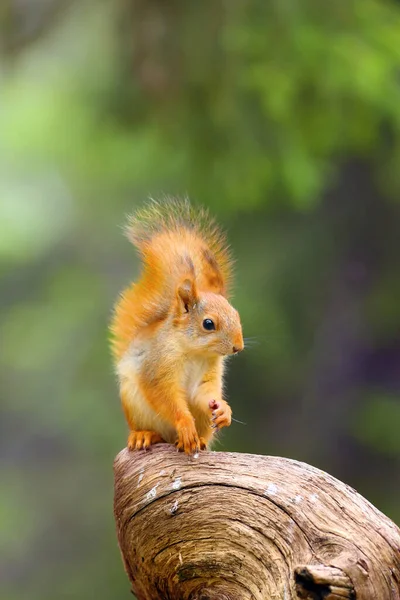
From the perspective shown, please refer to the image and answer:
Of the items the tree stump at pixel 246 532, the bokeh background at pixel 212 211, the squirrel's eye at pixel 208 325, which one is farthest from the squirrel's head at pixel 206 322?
the bokeh background at pixel 212 211

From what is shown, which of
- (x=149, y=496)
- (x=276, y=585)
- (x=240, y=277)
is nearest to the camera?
(x=276, y=585)

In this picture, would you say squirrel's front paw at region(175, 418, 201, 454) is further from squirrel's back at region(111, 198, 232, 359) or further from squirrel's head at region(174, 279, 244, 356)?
squirrel's back at region(111, 198, 232, 359)

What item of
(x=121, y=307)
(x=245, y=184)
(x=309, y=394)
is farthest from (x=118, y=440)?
(x=121, y=307)

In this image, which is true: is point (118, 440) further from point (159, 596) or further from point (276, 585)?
point (276, 585)

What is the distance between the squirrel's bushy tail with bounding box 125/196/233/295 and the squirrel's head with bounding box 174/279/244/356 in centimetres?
13

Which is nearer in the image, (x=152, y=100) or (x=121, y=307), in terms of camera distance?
(x=121, y=307)

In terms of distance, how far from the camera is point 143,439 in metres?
2.38

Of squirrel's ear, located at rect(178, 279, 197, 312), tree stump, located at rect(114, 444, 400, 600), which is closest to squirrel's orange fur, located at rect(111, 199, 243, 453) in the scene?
squirrel's ear, located at rect(178, 279, 197, 312)

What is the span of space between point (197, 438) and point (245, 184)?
2187 mm

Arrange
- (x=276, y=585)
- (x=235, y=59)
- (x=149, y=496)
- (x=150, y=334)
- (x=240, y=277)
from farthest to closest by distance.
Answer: (x=240, y=277) → (x=235, y=59) → (x=150, y=334) → (x=149, y=496) → (x=276, y=585)

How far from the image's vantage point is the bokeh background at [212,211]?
4109mm

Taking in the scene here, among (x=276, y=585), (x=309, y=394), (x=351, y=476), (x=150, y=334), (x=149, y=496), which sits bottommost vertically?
(x=276, y=585)

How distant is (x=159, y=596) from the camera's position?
2.24 meters

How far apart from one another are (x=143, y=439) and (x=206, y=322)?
0.38m
